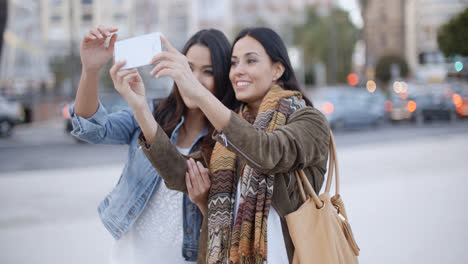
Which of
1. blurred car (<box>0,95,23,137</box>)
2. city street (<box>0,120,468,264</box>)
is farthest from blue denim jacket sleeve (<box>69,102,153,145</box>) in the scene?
blurred car (<box>0,95,23,137</box>)

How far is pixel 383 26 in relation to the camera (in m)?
64.2

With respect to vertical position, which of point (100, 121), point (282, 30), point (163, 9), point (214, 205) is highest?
point (163, 9)

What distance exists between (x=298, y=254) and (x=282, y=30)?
49.5 m

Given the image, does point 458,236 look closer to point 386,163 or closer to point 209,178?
point 209,178

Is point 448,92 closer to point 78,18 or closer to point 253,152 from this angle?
point 253,152

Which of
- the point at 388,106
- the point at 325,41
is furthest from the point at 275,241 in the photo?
the point at 325,41

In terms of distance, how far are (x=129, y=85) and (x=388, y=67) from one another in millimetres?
50158

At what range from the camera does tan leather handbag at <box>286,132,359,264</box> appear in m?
1.69

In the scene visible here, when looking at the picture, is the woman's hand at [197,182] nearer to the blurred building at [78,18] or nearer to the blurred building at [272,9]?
the blurred building at [78,18]

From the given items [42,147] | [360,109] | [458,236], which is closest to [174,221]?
[458,236]

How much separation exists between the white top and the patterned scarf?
41 mm

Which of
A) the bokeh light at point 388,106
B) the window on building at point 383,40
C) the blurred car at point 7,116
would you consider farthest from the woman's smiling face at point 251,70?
the window on building at point 383,40

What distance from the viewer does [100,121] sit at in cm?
207

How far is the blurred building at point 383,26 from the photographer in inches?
2483
